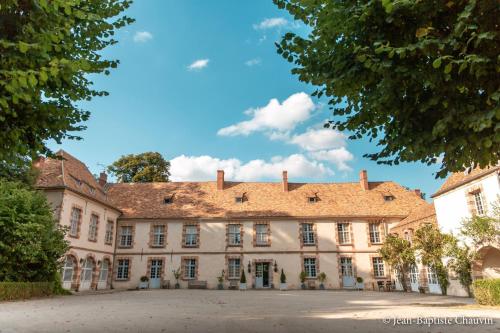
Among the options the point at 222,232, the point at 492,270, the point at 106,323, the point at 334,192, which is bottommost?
the point at 106,323

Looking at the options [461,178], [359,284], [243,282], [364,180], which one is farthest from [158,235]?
[461,178]

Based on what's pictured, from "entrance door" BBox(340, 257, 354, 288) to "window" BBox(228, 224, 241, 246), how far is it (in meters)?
7.10

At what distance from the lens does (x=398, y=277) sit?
71.0 ft

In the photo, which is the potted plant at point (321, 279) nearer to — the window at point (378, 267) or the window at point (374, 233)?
the window at point (378, 267)

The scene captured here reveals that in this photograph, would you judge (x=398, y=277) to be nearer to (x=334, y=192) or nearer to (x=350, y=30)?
(x=334, y=192)

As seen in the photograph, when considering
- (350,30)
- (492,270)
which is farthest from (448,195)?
(350,30)

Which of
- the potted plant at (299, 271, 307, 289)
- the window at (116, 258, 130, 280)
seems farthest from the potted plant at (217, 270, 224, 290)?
the window at (116, 258, 130, 280)

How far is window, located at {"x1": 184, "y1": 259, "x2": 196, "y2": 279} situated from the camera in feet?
Answer: 75.2

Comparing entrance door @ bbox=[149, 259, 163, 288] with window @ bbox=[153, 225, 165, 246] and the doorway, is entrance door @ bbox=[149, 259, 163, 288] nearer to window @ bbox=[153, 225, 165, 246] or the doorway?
window @ bbox=[153, 225, 165, 246]

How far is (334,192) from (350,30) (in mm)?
22566

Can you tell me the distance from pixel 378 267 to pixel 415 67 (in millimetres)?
21487

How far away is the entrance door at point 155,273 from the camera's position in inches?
890

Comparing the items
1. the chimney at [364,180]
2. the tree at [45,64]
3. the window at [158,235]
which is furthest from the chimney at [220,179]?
the tree at [45,64]

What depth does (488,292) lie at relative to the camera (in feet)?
37.6
